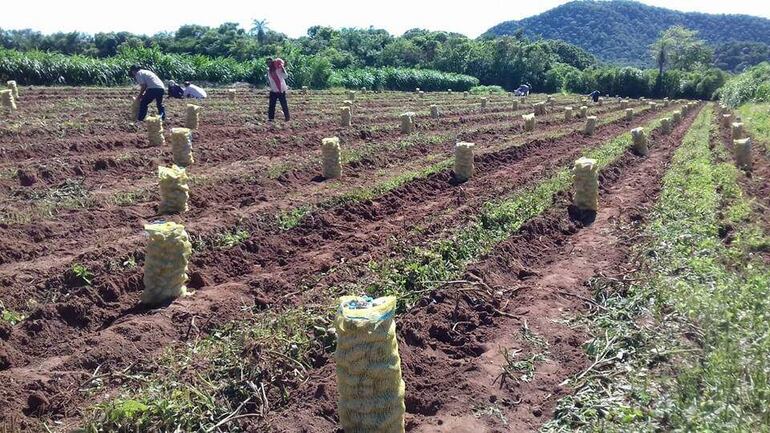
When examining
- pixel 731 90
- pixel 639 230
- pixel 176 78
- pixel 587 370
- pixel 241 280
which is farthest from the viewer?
pixel 731 90

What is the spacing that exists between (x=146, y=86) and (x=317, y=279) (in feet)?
31.8

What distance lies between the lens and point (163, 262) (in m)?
5.65

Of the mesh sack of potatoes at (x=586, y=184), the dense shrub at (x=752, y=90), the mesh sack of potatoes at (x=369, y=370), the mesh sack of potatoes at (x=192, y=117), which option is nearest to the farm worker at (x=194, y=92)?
the mesh sack of potatoes at (x=192, y=117)

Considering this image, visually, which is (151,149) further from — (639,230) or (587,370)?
(587,370)

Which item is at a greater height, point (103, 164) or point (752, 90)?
point (752, 90)

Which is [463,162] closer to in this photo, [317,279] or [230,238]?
[230,238]

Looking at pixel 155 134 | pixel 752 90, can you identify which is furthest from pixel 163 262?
pixel 752 90

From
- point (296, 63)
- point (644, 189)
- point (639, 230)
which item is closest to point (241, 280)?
point (639, 230)

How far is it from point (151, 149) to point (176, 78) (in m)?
24.5

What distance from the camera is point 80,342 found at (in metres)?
4.90

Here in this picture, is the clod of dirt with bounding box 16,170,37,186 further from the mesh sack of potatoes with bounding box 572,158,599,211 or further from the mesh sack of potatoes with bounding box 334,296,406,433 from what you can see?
the mesh sack of potatoes with bounding box 572,158,599,211

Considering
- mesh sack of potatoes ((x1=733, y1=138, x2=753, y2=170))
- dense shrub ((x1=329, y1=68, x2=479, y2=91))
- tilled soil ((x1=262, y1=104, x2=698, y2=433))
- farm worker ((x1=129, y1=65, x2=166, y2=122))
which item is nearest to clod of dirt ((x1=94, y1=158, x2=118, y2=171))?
farm worker ((x1=129, y1=65, x2=166, y2=122))

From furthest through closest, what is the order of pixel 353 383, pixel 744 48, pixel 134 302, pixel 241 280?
pixel 744 48
pixel 241 280
pixel 134 302
pixel 353 383

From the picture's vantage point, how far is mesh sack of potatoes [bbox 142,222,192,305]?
5613mm
